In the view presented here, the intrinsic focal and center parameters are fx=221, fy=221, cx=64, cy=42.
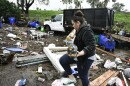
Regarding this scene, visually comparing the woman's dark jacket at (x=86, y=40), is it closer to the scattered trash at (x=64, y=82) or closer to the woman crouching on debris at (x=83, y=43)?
the woman crouching on debris at (x=83, y=43)

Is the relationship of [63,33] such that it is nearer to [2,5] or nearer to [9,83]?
[2,5]

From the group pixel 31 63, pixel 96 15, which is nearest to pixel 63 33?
pixel 96 15

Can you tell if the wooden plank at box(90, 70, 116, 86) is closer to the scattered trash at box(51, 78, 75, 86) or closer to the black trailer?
the scattered trash at box(51, 78, 75, 86)

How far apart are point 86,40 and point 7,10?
18.0 metres

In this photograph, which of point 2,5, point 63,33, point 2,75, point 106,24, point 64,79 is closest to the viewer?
point 64,79

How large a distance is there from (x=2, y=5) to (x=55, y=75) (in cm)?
1615

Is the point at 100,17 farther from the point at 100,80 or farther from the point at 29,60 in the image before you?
the point at 100,80

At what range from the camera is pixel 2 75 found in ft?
21.3

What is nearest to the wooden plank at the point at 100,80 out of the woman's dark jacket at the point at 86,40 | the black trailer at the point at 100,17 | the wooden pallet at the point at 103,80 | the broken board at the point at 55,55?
the wooden pallet at the point at 103,80

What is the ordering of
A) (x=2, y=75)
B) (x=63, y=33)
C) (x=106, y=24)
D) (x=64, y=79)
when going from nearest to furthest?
(x=64, y=79) < (x=2, y=75) < (x=106, y=24) < (x=63, y=33)

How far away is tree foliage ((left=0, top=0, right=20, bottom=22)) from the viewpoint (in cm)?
2083

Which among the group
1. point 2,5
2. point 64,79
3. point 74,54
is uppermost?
point 2,5

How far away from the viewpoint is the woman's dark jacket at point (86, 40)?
4430mm

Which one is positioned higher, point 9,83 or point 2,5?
point 2,5
